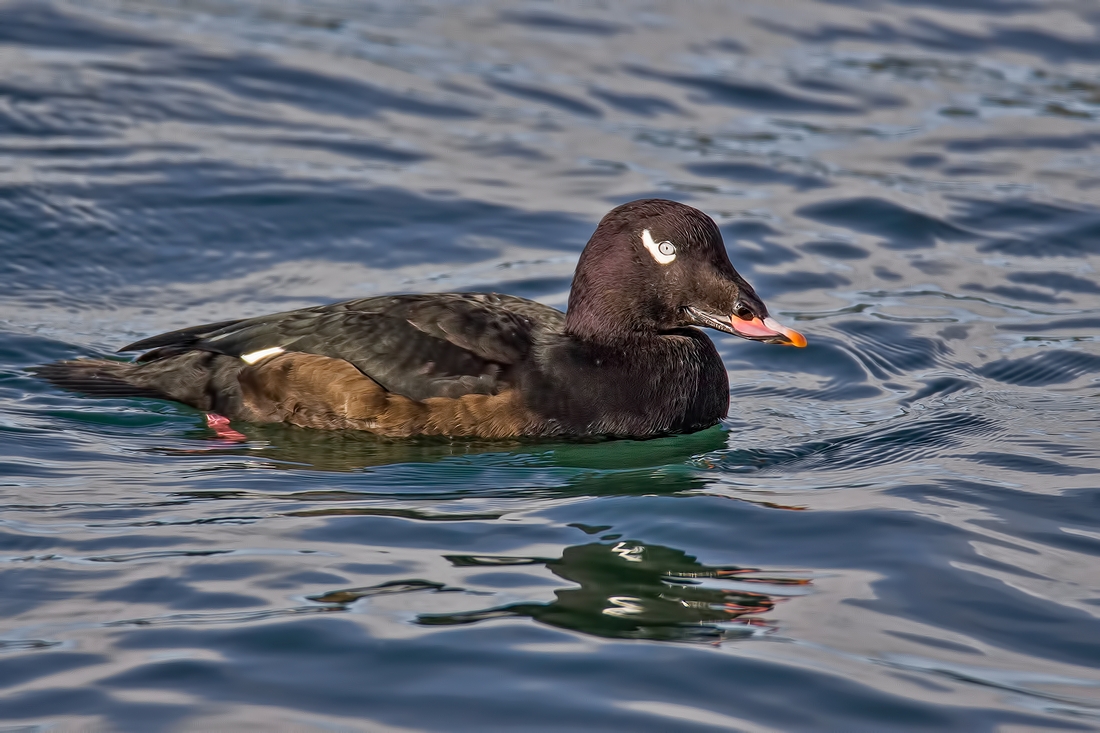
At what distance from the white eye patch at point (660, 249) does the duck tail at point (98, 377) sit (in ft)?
8.95

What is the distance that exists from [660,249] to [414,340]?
1.34 meters

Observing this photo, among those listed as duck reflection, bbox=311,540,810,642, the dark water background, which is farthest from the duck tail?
duck reflection, bbox=311,540,810,642

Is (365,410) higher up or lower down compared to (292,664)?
higher up

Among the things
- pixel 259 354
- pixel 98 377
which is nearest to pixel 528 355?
pixel 259 354

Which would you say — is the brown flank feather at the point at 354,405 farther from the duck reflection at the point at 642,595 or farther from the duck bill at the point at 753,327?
the duck reflection at the point at 642,595

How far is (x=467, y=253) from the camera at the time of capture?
1077 centimetres

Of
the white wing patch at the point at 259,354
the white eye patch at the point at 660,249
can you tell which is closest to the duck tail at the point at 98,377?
the white wing patch at the point at 259,354

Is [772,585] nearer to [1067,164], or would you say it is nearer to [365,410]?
[365,410]

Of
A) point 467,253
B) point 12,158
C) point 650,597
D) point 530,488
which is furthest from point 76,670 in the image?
point 12,158

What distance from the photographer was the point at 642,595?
5.20 m

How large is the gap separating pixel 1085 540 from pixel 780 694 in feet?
→ 6.87

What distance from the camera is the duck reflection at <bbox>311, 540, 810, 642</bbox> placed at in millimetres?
4922

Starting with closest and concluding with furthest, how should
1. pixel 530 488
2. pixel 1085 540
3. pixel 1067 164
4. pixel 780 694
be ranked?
pixel 780 694, pixel 1085 540, pixel 530 488, pixel 1067 164

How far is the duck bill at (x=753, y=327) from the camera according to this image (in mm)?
6944
